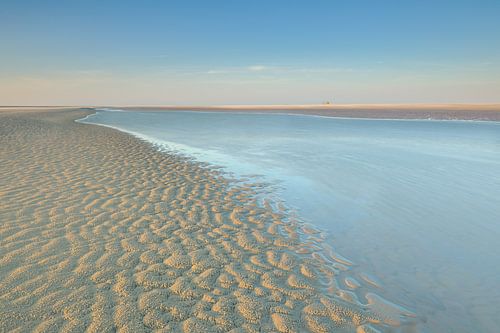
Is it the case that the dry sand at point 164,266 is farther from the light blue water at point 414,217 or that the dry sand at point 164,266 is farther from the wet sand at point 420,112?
the wet sand at point 420,112

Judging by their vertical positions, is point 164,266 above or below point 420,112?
below

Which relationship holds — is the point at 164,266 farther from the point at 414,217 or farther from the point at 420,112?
the point at 420,112

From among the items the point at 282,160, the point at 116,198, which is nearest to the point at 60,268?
the point at 116,198

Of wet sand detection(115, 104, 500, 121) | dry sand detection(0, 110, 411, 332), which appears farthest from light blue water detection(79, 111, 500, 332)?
wet sand detection(115, 104, 500, 121)

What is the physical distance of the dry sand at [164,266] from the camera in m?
3.89

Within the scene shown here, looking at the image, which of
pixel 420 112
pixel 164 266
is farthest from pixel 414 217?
pixel 420 112

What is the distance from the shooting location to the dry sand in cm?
389

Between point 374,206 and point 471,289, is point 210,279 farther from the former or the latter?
point 374,206

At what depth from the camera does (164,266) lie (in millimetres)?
5094

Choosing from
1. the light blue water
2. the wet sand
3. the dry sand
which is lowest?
the light blue water

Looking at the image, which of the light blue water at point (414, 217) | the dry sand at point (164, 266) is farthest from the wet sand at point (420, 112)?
the dry sand at point (164, 266)

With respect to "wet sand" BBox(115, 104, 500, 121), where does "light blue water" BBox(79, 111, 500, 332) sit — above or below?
below

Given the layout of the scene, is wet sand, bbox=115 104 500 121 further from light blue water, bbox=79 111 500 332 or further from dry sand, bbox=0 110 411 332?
dry sand, bbox=0 110 411 332

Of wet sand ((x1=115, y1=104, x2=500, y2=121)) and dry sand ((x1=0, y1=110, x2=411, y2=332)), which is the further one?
wet sand ((x1=115, y1=104, x2=500, y2=121))
